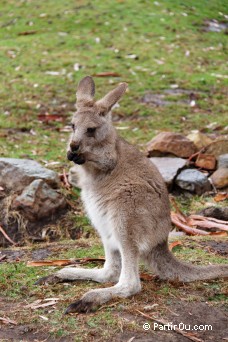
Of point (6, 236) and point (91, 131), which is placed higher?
point (91, 131)

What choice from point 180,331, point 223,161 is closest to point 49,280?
point 180,331

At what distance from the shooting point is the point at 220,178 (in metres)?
7.79

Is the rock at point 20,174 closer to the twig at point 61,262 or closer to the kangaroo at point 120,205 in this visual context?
the twig at point 61,262

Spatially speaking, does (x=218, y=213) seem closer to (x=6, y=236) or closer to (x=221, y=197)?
(x=221, y=197)

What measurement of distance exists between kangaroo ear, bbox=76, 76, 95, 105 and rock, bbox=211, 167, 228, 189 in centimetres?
320

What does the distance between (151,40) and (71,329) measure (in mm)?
11056

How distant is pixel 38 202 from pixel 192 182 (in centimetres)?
187

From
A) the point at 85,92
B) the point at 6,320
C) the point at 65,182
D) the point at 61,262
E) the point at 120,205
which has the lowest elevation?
the point at 65,182

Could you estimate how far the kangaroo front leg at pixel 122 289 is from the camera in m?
4.05

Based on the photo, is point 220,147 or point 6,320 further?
point 220,147

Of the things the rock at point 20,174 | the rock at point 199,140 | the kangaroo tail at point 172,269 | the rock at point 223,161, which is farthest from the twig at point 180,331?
the rock at point 199,140

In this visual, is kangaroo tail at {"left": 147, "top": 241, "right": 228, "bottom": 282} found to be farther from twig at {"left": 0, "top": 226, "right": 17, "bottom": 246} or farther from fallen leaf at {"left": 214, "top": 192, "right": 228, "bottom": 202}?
fallen leaf at {"left": 214, "top": 192, "right": 228, "bottom": 202}

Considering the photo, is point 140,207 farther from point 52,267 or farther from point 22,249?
point 22,249

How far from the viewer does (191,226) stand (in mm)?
6621
